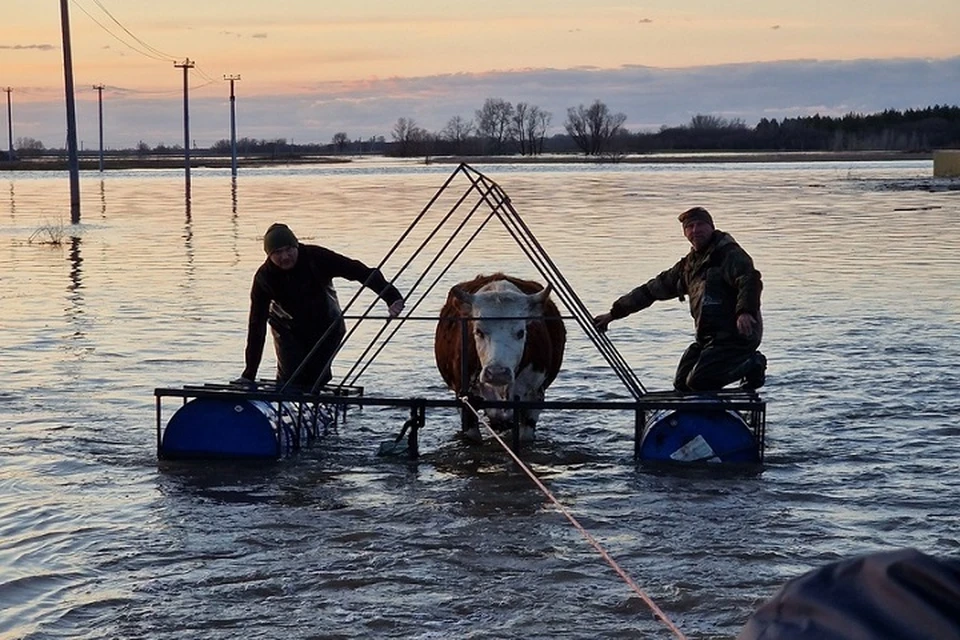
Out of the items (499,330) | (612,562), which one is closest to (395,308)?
(499,330)

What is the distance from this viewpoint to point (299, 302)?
10.9 metres

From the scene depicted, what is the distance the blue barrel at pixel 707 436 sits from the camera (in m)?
9.55

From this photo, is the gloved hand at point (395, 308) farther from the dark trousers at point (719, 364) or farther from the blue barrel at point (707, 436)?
the dark trousers at point (719, 364)

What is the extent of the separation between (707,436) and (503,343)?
1674 mm

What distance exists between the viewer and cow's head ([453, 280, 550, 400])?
9.71 m

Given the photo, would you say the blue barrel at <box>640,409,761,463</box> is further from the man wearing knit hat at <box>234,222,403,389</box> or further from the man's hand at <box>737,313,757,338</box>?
the man wearing knit hat at <box>234,222,403,389</box>

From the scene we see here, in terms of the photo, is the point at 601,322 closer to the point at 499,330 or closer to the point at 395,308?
the point at 499,330

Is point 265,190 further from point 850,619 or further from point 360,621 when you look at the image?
point 850,619

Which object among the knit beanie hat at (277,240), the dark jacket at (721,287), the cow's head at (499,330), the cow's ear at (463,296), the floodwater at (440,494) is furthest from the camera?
the knit beanie hat at (277,240)

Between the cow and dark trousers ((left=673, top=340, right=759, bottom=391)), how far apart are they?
47.6 inches

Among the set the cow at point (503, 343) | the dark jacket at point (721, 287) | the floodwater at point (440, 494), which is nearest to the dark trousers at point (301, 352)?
the floodwater at point (440, 494)

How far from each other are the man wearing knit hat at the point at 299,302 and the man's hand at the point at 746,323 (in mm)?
2665

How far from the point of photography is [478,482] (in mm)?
9523

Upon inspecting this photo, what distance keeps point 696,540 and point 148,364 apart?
27.0 ft
